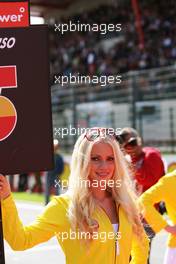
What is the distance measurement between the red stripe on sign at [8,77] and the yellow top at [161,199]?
159cm

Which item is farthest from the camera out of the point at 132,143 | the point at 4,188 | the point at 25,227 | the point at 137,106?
the point at 137,106

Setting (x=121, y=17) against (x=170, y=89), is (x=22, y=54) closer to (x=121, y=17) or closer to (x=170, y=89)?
(x=170, y=89)

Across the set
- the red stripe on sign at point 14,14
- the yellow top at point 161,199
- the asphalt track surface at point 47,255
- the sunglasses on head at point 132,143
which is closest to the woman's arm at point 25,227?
the red stripe on sign at point 14,14

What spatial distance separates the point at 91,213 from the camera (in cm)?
288

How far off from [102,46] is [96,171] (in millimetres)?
25996

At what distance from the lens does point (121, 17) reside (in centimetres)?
2856

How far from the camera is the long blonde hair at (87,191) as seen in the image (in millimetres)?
2838

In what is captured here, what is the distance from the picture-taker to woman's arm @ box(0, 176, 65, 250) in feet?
8.95

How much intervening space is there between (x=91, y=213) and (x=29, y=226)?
29 centimetres

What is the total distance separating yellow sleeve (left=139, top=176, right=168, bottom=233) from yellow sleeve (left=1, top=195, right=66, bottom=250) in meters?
1.26

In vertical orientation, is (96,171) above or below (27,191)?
above

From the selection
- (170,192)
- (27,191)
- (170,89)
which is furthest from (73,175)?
(27,191)

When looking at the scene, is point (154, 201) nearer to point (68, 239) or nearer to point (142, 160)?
point (68, 239)

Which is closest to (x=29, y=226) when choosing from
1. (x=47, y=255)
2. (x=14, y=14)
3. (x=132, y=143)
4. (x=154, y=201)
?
(x=14, y=14)
